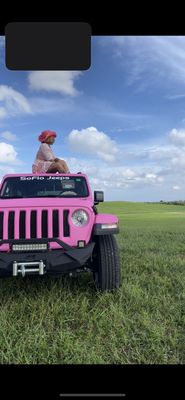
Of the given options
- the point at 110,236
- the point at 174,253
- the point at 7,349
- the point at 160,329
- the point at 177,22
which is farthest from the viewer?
the point at 174,253

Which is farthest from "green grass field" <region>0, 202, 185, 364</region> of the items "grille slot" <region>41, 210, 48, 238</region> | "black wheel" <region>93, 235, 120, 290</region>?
"grille slot" <region>41, 210, 48, 238</region>

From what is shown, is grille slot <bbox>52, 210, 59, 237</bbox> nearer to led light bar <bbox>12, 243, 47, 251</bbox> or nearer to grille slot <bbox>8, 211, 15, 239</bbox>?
led light bar <bbox>12, 243, 47, 251</bbox>

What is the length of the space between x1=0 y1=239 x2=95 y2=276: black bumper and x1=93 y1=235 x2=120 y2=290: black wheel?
0.29 meters

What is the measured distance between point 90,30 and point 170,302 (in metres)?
3.64

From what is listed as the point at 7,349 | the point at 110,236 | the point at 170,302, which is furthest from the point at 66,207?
the point at 7,349

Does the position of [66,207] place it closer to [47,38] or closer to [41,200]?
[41,200]

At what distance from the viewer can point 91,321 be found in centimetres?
403

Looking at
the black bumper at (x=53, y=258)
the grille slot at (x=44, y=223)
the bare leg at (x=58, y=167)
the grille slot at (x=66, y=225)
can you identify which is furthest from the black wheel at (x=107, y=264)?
the bare leg at (x=58, y=167)

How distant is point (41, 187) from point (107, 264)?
1.70 m

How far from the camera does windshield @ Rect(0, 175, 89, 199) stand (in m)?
6.17

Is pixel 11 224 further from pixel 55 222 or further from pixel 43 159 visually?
pixel 43 159

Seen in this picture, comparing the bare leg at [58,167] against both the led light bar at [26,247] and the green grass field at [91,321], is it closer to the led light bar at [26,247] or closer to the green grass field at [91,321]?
the green grass field at [91,321]
